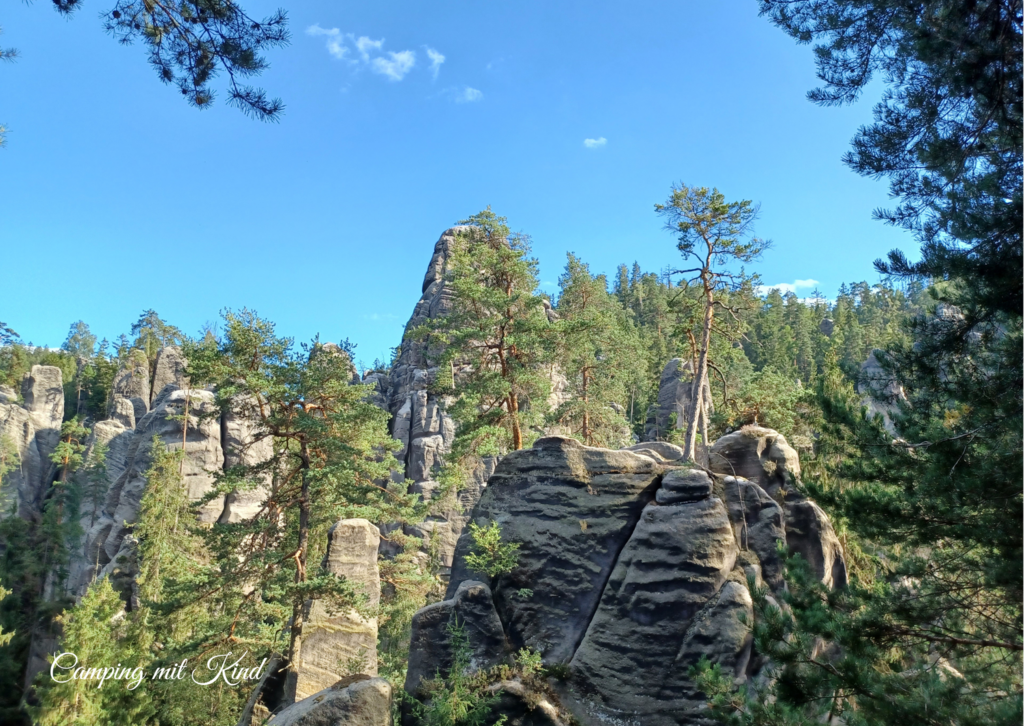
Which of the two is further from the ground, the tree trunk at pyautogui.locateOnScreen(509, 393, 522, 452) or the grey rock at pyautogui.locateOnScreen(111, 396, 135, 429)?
the grey rock at pyautogui.locateOnScreen(111, 396, 135, 429)

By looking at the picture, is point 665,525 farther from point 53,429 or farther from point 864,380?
point 53,429

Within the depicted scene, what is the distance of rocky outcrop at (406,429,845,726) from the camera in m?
9.43

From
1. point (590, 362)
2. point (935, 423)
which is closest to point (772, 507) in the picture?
point (935, 423)

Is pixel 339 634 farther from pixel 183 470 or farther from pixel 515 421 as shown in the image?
pixel 183 470

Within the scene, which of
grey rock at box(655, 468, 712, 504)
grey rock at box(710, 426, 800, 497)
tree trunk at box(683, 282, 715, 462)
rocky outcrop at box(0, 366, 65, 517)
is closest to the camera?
grey rock at box(655, 468, 712, 504)

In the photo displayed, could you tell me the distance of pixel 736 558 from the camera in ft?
34.2

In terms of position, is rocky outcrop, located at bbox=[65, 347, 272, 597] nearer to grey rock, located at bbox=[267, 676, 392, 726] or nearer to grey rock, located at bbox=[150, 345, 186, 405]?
grey rock, located at bbox=[150, 345, 186, 405]

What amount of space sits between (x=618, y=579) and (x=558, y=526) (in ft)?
4.89

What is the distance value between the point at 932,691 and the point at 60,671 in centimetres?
1858

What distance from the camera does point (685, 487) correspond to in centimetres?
1092

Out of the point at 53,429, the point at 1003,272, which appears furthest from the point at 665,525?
the point at 53,429

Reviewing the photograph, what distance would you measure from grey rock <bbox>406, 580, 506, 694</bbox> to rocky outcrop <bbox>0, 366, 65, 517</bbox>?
114 ft

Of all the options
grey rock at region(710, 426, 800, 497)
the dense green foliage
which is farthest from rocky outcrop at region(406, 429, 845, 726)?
the dense green foliage

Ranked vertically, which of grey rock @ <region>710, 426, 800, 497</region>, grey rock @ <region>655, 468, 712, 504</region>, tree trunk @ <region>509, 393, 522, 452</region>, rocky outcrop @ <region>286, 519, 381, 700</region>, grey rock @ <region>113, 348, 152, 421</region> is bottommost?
rocky outcrop @ <region>286, 519, 381, 700</region>
